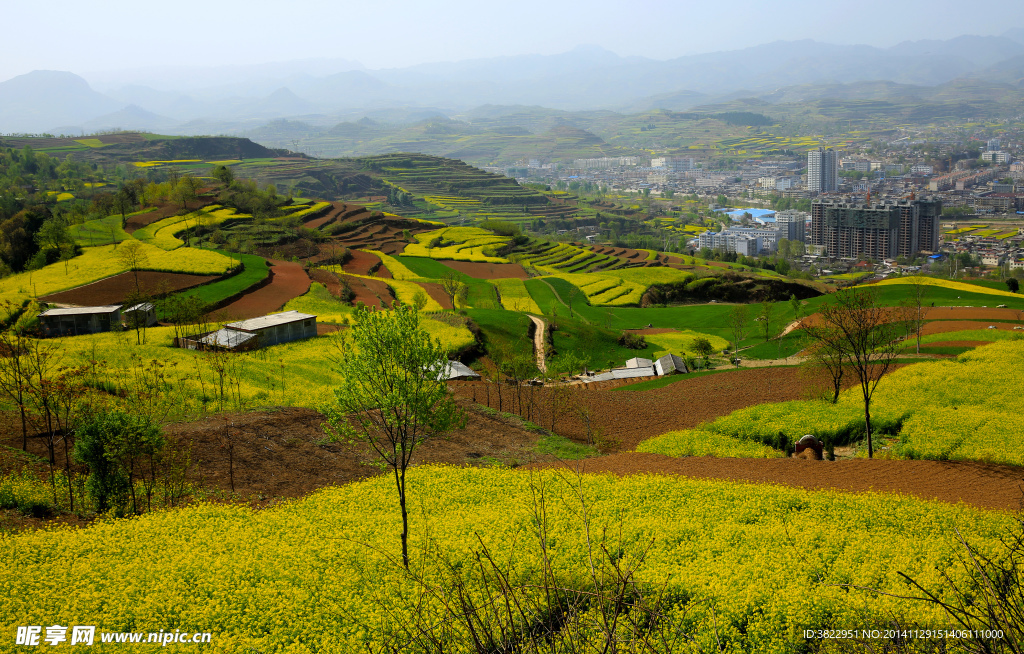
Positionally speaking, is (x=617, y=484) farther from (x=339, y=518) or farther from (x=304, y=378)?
(x=304, y=378)

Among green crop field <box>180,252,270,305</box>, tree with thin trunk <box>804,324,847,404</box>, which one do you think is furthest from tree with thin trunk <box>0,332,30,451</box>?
tree with thin trunk <box>804,324,847,404</box>

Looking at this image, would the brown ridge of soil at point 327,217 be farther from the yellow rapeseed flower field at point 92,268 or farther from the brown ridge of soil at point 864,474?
the brown ridge of soil at point 864,474

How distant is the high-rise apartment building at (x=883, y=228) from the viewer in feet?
424

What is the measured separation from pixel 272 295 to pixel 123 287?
1046cm

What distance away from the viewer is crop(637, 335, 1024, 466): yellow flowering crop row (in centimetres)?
1964

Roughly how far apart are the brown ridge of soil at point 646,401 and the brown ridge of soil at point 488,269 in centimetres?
4465

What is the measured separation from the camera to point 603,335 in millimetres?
52062

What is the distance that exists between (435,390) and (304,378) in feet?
69.7

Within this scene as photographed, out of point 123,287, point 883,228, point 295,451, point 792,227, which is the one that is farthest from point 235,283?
point 792,227

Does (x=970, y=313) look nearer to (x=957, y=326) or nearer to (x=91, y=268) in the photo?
(x=957, y=326)

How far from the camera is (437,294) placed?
62.0 metres

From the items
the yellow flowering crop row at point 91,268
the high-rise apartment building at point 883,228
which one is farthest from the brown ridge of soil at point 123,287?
the high-rise apartment building at point 883,228

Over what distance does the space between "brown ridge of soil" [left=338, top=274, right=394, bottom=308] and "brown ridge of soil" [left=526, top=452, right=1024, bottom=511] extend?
36977 mm

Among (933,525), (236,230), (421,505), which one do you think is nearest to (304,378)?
(421,505)
